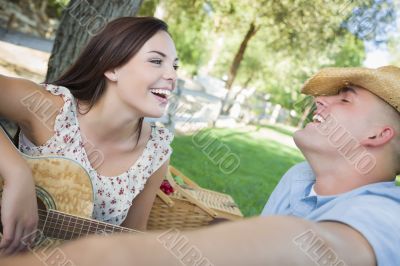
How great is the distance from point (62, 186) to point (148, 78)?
710mm

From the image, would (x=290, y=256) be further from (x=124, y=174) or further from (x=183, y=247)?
(x=124, y=174)

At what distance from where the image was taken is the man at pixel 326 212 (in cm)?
60

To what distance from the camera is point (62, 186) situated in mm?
1944

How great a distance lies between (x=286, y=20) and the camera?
43.0ft

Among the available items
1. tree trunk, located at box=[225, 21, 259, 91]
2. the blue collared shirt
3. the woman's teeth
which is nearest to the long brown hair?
the woman's teeth

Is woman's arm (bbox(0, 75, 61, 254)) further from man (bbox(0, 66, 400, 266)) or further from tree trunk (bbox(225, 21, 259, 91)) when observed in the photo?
tree trunk (bbox(225, 21, 259, 91))

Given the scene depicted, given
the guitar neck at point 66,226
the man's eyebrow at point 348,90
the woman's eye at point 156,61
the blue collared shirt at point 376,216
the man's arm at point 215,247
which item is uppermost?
the man's eyebrow at point 348,90

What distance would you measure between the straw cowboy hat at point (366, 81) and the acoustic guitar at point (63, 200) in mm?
1153

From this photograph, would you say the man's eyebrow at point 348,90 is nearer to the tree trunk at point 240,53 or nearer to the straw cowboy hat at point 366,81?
the straw cowboy hat at point 366,81

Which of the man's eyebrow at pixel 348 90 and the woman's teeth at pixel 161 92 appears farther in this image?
the woman's teeth at pixel 161 92

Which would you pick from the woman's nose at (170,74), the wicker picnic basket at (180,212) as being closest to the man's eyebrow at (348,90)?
→ the woman's nose at (170,74)

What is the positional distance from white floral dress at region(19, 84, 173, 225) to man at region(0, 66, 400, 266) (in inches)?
33.3

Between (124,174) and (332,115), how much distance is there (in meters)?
1.27

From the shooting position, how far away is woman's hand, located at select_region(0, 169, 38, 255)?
1.63 m
